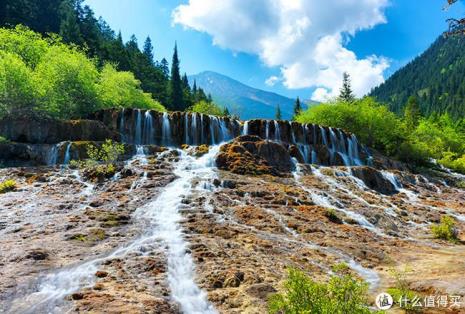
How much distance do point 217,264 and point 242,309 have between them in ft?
9.98

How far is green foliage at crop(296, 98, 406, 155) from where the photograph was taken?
184 ft

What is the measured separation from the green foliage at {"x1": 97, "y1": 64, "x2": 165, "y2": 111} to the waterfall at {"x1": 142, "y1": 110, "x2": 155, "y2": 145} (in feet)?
26.3

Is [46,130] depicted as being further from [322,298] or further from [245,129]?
[322,298]

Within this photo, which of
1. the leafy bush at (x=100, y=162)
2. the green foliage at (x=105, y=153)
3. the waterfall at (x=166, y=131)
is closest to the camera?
the leafy bush at (x=100, y=162)

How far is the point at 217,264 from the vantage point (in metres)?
12.2

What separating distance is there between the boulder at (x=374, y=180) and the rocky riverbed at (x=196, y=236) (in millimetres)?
987

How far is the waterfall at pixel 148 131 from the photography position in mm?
37469

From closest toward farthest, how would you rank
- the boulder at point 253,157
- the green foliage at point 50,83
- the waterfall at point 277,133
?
the boulder at point 253,157 < the green foliage at point 50,83 < the waterfall at point 277,133

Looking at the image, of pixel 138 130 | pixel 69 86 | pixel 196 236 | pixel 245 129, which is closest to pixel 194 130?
pixel 138 130

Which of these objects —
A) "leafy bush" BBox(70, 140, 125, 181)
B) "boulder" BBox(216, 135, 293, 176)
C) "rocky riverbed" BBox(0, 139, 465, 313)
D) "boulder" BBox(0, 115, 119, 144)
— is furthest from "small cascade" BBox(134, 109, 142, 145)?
"boulder" BBox(216, 135, 293, 176)

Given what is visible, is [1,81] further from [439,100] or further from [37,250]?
[439,100]

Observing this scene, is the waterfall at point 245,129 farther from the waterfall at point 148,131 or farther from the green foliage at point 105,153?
the green foliage at point 105,153

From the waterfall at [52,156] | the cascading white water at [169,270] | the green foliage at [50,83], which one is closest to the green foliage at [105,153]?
the waterfall at [52,156]

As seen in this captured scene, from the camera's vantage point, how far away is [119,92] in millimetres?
51031
